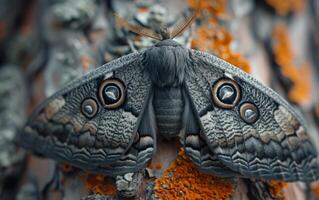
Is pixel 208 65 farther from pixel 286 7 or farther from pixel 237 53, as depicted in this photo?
pixel 286 7

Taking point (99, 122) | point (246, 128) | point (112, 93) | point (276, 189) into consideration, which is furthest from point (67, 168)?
point (276, 189)

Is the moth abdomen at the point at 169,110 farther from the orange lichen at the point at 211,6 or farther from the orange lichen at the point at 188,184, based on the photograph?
the orange lichen at the point at 211,6

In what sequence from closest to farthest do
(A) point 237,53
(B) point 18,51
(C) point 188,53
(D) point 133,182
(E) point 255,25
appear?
(D) point 133,182, (C) point 188,53, (A) point 237,53, (E) point 255,25, (B) point 18,51

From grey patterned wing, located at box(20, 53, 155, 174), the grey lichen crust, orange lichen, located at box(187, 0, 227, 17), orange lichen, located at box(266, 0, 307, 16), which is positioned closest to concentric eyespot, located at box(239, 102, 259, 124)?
grey patterned wing, located at box(20, 53, 155, 174)

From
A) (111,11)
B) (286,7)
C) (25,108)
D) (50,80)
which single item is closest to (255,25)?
(286,7)

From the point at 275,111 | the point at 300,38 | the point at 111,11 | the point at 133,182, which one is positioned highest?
the point at 300,38

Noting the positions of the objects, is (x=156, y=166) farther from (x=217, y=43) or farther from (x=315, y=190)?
(x=315, y=190)
